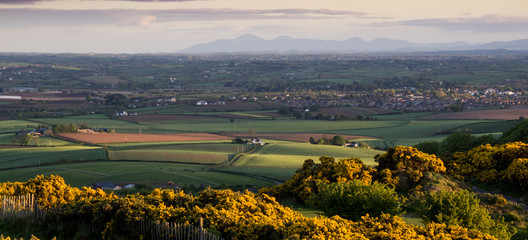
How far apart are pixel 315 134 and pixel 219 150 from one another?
871 inches

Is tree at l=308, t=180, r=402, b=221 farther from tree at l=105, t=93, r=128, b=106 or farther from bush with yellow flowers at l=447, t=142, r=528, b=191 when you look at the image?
tree at l=105, t=93, r=128, b=106

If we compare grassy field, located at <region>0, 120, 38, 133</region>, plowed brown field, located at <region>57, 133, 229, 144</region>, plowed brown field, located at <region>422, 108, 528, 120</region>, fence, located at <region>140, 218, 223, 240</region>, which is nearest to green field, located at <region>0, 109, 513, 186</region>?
grassy field, located at <region>0, 120, 38, 133</region>

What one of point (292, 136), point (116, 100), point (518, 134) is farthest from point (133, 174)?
point (116, 100)

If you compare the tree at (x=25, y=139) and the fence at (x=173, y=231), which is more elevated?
the fence at (x=173, y=231)

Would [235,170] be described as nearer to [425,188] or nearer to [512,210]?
[425,188]

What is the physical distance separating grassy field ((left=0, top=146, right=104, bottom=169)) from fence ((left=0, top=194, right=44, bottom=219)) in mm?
36500

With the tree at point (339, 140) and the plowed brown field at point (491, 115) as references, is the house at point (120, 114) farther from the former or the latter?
the plowed brown field at point (491, 115)

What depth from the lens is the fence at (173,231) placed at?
16.0 metres

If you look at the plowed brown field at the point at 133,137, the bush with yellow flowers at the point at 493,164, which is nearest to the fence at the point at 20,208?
the bush with yellow flowers at the point at 493,164

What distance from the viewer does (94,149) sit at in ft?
209

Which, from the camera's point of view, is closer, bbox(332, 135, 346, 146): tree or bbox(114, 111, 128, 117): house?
bbox(332, 135, 346, 146): tree

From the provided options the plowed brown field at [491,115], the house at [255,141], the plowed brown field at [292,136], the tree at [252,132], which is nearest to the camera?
the house at [255,141]

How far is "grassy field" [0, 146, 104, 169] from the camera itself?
5603cm

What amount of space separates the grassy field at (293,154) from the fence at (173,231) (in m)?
37.2
